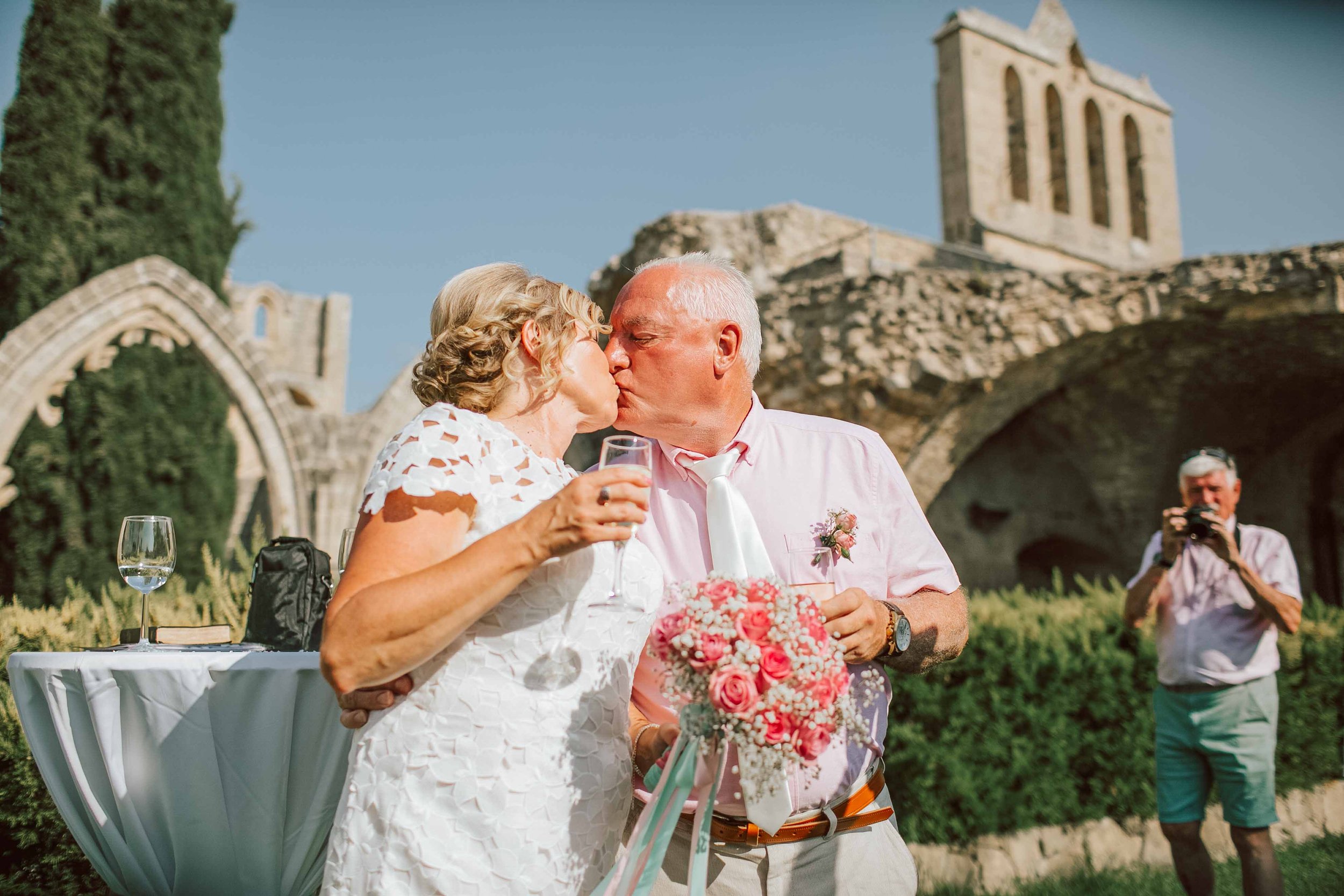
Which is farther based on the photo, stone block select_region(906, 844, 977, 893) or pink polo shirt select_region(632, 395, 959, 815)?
stone block select_region(906, 844, 977, 893)

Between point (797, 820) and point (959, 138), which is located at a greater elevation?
point (959, 138)

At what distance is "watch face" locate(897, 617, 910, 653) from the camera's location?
2199 millimetres

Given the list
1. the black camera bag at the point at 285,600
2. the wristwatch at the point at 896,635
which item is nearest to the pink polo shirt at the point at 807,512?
the wristwatch at the point at 896,635

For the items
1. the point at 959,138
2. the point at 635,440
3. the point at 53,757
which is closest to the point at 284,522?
the point at 53,757

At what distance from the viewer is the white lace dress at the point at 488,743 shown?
1749 mm

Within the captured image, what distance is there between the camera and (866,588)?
2391mm

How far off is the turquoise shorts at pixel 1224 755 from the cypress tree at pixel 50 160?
47.1ft

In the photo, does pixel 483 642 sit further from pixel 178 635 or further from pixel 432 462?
pixel 178 635

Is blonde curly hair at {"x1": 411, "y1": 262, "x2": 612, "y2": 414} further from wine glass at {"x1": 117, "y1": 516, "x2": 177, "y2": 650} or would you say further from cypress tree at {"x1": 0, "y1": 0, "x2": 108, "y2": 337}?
cypress tree at {"x1": 0, "y1": 0, "x2": 108, "y2": 337}

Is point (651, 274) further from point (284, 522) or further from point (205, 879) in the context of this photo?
point (284, 522)

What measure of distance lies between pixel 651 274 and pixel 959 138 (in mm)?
21568

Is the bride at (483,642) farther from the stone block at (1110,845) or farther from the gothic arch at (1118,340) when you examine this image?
the gothic arch at (1118,340)

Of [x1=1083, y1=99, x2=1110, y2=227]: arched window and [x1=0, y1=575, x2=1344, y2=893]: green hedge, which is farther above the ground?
[x1=1083, y1=99, x2=1110, y2=227]: arched window

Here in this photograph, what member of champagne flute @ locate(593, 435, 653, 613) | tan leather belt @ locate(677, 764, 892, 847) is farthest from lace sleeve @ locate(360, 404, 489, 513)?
tan leather belt @ locate(677, 764, 892, 847)
